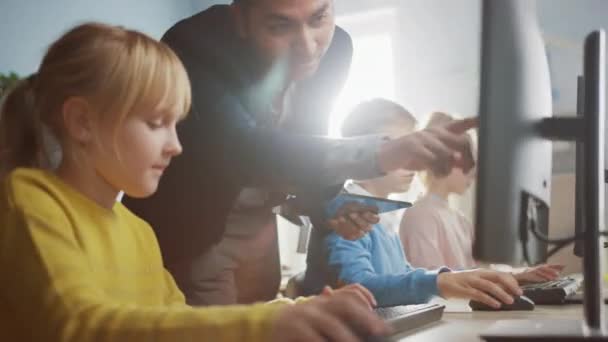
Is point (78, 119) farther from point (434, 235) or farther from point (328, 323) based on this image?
point (434, 235)

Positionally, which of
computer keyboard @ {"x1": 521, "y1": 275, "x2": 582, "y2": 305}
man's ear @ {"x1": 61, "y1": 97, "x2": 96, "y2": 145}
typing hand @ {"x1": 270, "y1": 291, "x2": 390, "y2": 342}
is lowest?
computer keyboard @ {"x1": 521, "y1": 275, "x2": 582, "y2": 305}

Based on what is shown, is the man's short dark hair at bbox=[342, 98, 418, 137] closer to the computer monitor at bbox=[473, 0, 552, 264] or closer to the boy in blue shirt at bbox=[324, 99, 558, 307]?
the boy in blue shirt at bbox=[324, 99, 558, 307]

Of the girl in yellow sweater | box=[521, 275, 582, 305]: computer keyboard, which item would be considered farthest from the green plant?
A: box=[521, 275, 582, 305]: computer keyboard

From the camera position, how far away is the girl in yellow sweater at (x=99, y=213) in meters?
0.58

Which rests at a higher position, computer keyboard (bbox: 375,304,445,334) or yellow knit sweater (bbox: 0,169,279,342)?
yellow knit sweater (bbox: 0,169,279,342)

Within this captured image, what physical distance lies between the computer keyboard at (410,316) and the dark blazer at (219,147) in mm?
264

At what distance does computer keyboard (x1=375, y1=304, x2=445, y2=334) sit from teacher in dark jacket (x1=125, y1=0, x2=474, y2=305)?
0.74 feet

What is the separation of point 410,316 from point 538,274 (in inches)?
23.1

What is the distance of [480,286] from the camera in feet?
3.63

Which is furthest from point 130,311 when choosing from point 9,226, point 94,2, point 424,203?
point 424,203

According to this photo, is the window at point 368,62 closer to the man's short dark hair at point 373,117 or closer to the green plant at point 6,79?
the man's short dark hair at point 373,117

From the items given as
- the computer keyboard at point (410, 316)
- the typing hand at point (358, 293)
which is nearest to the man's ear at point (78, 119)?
the typing hand at point (358, 293)

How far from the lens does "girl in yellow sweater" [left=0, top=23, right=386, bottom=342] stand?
0.58 m

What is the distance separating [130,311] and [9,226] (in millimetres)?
173
